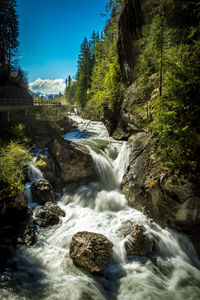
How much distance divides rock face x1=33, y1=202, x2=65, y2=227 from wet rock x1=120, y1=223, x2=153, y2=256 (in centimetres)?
415

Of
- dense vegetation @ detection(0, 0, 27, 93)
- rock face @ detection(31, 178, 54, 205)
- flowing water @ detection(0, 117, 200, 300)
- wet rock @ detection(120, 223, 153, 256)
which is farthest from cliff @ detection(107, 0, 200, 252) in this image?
dense vegetation @ detection(0, 0, 27, 93)

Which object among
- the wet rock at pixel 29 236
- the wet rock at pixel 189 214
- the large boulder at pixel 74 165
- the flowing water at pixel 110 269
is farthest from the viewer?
the large boulder at pixel 74 165

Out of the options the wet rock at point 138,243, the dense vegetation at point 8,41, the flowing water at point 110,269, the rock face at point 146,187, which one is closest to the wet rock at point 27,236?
the flowing water at point 110,269

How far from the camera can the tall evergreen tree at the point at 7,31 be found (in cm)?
2566

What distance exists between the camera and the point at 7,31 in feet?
87.3

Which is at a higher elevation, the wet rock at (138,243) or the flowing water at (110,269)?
the wet rock at (138,243)

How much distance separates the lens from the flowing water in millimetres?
5250

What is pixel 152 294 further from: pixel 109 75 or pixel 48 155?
pixel 109 75

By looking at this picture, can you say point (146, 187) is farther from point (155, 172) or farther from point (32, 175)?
point (32, 175)

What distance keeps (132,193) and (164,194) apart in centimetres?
255

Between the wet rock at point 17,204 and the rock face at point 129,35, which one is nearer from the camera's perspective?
the wet rock at point 17,204

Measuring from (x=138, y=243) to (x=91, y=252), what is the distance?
2.16 m

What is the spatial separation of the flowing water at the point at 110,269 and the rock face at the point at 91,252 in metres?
0.30

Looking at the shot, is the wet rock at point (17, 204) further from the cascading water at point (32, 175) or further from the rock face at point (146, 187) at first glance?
the rock face at point (146, 187)
